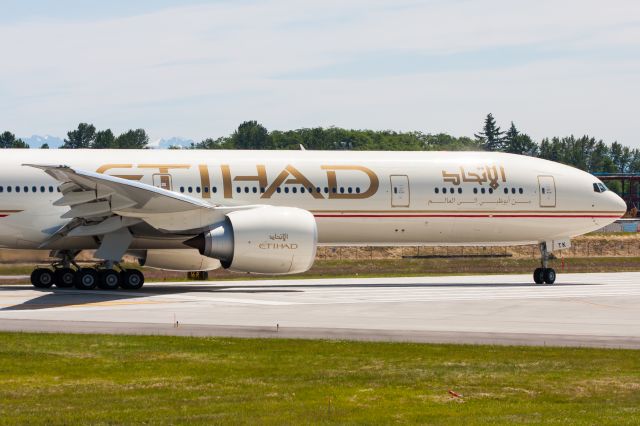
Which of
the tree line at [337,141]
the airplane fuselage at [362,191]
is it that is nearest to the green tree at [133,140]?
the tree line at [337,141]

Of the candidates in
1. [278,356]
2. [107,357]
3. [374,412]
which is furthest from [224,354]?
[374,412]

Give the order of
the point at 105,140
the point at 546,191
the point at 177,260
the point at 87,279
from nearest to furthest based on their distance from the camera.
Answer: the point at 87,279
the point at 177,260
the point at 546,191
the point at 105,140

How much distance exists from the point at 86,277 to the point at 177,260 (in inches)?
120

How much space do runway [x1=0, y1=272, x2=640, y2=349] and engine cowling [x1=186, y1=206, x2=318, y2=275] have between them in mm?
968

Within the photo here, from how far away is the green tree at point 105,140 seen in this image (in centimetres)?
13131

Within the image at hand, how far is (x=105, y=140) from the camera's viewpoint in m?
133

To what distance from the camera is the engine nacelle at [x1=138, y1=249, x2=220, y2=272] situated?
3127 centimetres

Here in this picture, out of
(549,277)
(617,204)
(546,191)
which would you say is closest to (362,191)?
(546,191)

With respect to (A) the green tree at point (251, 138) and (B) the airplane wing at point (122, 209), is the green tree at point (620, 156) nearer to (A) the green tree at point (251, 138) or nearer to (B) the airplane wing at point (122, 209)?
(A) the green tree at point (251, 138)

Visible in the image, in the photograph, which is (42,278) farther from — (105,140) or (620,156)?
(620,156)

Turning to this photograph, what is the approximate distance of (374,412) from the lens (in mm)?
12102

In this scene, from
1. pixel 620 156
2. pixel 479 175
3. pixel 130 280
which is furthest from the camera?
pixel 620 156

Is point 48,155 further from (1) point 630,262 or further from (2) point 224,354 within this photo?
(1) point 630,262

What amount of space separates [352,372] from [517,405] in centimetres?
309
